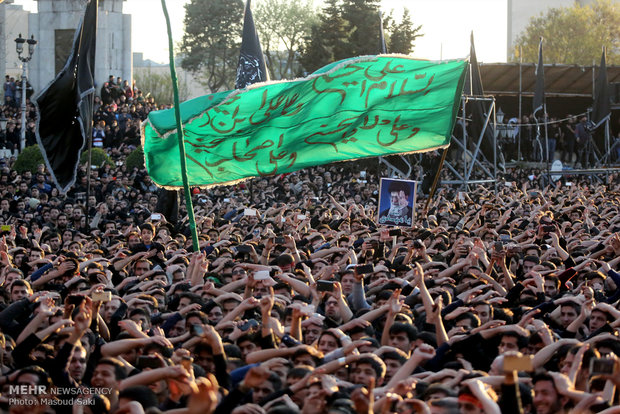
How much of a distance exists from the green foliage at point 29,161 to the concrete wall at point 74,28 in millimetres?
12500

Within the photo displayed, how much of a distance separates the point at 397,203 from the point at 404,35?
2912 centimetres

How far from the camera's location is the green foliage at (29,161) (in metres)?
26.8

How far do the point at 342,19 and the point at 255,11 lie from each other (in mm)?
28803

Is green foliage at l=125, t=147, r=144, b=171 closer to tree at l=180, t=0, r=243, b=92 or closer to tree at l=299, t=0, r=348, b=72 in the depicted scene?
tree at l=299, t=0, r=348, b=72

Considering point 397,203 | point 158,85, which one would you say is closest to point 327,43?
point 397,203

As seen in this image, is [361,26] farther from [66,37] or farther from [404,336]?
[404,336]

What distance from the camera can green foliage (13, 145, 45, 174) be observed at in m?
26.8

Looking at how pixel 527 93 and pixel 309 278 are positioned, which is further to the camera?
pixel 527 93

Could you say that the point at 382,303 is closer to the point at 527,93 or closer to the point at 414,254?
the point at 414,254

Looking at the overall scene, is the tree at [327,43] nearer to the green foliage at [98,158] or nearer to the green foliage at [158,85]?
the green foliage at [98,158]

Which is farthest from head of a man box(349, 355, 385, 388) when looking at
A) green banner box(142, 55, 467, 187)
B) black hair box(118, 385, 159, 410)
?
green banner box(142, 55, 467, 187)

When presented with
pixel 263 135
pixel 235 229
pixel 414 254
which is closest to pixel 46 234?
pixel 235 229

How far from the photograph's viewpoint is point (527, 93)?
40.2 metres

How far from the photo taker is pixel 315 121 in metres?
13.2
